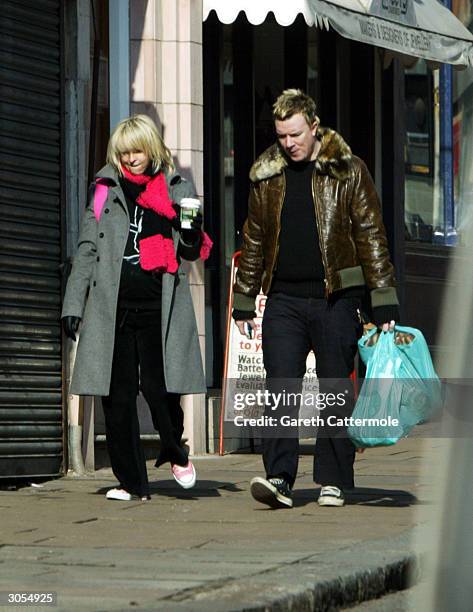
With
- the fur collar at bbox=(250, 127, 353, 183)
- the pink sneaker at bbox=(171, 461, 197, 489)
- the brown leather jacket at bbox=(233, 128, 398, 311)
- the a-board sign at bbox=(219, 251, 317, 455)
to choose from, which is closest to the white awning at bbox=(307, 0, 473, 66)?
the a-board sign at bbox=(219, 251, 317, 455)

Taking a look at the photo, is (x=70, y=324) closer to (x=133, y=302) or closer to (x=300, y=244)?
(x=133, y=302)

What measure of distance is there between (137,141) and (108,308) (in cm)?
81

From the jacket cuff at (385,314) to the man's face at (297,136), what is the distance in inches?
30.9

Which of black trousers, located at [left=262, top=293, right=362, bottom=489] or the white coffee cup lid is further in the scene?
the white coffee cup lid

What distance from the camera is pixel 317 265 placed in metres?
7.75

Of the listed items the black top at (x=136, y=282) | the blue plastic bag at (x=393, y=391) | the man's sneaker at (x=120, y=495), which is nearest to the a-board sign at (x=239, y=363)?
the man's sneaker at (x=120, y=495)

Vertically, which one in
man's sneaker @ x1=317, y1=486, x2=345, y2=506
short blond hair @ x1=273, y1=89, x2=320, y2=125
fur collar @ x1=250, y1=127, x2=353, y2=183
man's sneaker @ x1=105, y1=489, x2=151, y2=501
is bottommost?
man's sneaker @ x1=105, y1=489, x2=151, y2=501

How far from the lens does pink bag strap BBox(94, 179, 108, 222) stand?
8.16 metres

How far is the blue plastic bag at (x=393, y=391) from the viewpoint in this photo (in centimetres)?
758

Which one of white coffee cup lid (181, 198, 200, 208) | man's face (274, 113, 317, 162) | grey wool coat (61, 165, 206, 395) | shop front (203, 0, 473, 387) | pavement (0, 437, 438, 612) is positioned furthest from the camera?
shop front (203, 0, 473, 387)

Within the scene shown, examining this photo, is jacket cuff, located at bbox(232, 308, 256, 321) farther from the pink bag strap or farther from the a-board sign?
the a-board sign

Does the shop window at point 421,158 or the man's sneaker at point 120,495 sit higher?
the shop window at point 421,158

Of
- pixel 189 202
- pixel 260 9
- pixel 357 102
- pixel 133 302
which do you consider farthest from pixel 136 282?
pixel 357 102

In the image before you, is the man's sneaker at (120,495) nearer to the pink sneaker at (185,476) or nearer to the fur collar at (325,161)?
the pink sneaker at (185,476)
